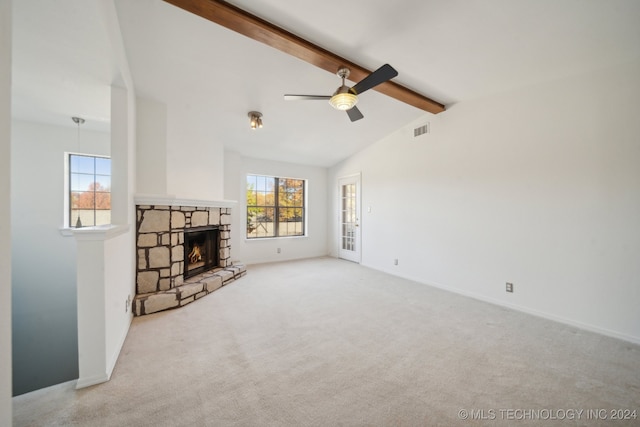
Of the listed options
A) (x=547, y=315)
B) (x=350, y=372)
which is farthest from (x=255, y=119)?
(x=547, y=315)

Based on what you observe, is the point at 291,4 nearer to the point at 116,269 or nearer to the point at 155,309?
the point at 116,269

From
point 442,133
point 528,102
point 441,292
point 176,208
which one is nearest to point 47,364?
point 176,208

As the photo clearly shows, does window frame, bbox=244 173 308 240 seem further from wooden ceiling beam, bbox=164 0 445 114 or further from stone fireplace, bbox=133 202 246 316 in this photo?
wooden ceiling beam, bbox=164 0 445 114

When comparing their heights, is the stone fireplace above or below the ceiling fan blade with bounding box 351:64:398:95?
below

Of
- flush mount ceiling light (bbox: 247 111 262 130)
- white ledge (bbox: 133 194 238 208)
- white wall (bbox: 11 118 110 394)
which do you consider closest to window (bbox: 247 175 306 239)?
white ledge (bbox: 133 194 238 208)

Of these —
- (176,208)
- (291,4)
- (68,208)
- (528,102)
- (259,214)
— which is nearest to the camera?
(291,4)

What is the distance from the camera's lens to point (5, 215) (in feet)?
3.03

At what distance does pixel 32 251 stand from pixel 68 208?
29.3 inches

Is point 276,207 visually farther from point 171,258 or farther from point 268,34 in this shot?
point 268,34

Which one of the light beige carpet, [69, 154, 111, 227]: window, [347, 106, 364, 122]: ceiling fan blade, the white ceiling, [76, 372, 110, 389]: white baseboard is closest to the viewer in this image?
the light beige carpet

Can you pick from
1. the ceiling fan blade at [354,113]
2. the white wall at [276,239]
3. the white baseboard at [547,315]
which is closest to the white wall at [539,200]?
the white baseboard at [547,315]

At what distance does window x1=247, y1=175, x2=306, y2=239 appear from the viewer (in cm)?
562

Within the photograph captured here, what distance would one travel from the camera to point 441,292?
147 inches

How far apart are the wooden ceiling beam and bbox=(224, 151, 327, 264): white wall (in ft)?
10.0
